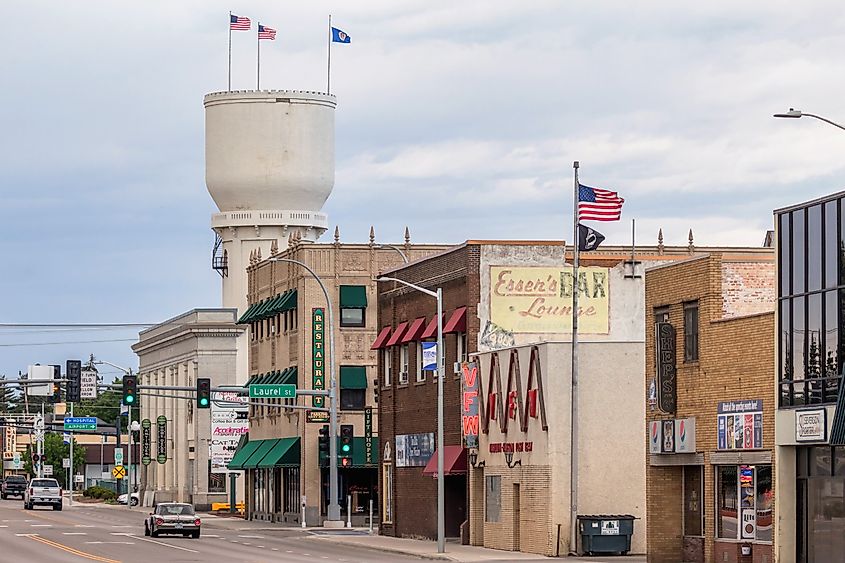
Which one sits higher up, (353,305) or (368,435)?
(353,305)

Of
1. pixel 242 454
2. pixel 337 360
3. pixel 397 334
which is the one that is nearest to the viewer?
pixel 397 334

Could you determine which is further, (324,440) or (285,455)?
(285,455)

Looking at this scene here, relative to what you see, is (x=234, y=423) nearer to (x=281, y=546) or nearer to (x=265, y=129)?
(x=265, y=129)

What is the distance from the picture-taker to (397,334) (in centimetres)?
6419

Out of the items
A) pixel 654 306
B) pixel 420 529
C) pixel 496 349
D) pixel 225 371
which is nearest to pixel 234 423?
pixel 225 371

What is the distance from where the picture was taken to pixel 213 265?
373ft

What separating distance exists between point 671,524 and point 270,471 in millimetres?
44532

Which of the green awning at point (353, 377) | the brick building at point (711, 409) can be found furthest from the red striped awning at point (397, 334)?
the brick building at point (711, 409)

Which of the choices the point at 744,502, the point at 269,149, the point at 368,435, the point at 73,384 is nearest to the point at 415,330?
the point at 73,384

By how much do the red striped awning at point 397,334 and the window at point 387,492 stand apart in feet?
17.0

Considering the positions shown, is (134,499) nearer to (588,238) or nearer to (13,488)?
(13,488)

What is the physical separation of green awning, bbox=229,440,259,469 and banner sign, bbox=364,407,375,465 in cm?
1298

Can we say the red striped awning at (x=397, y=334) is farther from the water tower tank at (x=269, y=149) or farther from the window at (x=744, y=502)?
the water tower tank at (x=269, y=149)

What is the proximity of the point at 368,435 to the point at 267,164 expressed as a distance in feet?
107
